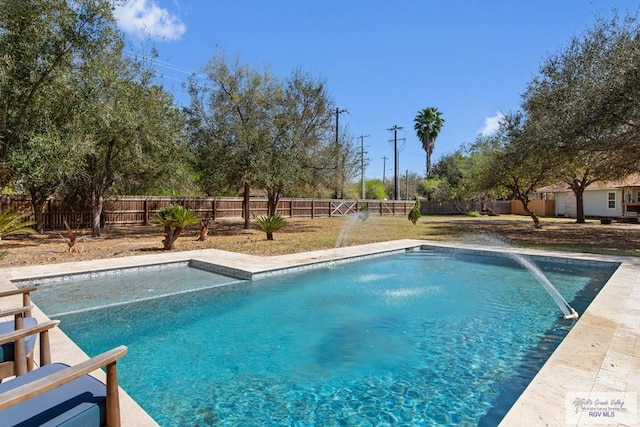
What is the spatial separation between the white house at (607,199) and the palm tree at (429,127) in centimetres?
1604

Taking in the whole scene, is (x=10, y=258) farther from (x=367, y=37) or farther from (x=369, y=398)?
(x=367, y=37)

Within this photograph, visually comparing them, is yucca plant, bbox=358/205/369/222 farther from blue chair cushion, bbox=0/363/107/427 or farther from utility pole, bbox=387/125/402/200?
blue chair cushion, bbox=0/363/107/427

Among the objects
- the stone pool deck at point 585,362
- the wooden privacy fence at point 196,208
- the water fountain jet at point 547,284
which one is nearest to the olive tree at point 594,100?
the water fountain jet at point 547,284

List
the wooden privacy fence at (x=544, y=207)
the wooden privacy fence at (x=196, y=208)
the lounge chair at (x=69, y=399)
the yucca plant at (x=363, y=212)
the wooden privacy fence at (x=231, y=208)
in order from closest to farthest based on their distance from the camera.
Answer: the lounge chair at (x=69, y=399)
the wooden privacy fence at (x=196, y=208)
the wooden privacy fence at (x=231, y=208)
the yucca plant at (x=363, y=212)
the wooden privacy fence at (x=544, y=207)

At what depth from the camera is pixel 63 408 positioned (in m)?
1.83

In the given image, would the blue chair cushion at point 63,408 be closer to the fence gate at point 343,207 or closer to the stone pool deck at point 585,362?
the stone pool deck at point 585,362

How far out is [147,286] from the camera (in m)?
6.99

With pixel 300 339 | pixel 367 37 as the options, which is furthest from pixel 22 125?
pixel 367 37

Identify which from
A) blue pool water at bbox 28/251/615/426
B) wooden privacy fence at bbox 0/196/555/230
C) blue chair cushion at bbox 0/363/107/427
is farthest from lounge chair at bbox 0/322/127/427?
wooden privacy fence at bbox 0/196/555/230

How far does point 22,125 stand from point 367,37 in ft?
38.4

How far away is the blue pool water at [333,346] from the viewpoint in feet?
10.5

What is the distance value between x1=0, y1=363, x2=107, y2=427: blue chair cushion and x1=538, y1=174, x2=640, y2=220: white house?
29.0m

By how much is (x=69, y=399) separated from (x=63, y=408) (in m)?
0.10

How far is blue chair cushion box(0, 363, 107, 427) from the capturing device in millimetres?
1729
